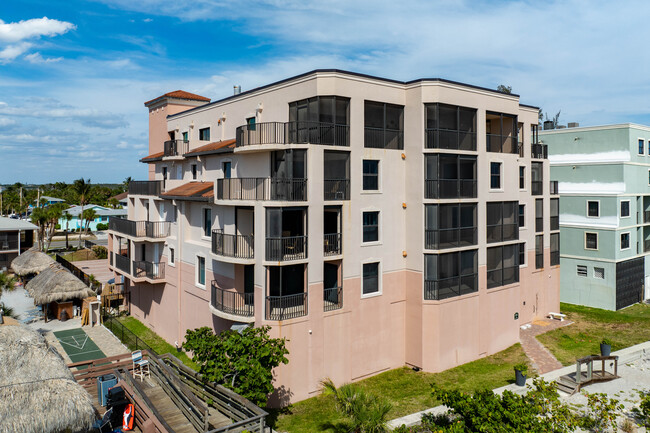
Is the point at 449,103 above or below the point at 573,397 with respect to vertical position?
above

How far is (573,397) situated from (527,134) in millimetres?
17161

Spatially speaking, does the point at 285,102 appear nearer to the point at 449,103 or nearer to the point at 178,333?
the point at 449,103

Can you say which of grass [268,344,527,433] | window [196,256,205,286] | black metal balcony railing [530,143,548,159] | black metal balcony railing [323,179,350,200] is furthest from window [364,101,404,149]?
black metal balcony railing [530,143,548,159]

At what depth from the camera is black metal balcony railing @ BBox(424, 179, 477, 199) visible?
21953 mm

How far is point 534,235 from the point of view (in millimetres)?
30609

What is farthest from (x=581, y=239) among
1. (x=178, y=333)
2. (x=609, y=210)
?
(x=178, y=333)

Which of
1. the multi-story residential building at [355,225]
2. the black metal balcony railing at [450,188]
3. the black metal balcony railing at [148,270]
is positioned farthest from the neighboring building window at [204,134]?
the black metal balcony railing at [450,188]

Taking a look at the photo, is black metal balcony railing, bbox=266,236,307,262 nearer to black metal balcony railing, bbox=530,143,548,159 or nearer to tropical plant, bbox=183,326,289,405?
tropical plant, bbox=183,326,289,405

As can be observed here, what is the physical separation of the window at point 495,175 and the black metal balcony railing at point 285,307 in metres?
12.6

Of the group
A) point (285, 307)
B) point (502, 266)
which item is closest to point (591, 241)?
point (502, 266)

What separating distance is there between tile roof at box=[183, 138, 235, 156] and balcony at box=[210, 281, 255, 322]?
7069mm

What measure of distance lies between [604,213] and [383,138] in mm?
22978

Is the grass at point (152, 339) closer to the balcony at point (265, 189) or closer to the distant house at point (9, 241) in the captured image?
the balcony at point (265, 189)

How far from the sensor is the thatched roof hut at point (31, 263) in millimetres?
40562
